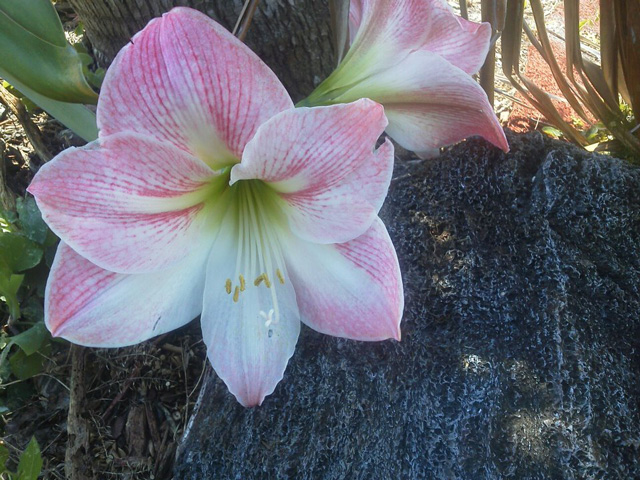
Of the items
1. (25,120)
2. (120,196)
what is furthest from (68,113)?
(25,120)

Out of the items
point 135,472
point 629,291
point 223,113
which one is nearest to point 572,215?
point 629,291

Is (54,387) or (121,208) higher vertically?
(121,208)

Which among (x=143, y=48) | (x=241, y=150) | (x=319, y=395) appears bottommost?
(x=319, y=395)

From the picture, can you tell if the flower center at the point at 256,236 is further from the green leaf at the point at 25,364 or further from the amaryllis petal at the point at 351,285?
the green leaf at the point at 25,364

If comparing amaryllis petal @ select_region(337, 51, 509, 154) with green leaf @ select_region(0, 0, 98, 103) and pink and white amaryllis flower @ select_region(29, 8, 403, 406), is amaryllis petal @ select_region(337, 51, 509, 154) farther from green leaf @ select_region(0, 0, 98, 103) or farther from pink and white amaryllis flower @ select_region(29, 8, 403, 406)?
green leaf @ select_region(0, 0, 98, 103)

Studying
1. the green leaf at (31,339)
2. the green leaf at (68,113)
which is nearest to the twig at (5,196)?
the green leaf at (31,339)

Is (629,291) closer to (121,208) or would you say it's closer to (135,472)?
(121,208)

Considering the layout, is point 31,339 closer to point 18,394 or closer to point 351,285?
point 18,394

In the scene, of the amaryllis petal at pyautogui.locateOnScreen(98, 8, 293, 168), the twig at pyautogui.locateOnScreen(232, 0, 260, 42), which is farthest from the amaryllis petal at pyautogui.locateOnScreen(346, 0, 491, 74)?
the amaryllis petal at pyautogui.locateOnScreen(98, 8, 293, 168)
